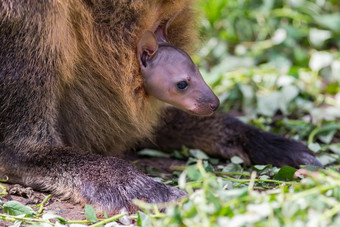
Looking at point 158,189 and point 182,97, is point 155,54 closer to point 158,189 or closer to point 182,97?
point 182,97

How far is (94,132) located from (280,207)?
1629 mm

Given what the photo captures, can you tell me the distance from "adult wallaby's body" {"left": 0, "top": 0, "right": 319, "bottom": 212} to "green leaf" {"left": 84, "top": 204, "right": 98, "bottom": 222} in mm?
101

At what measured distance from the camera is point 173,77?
3490mm

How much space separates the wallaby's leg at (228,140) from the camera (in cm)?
435

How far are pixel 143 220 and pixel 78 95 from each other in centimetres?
106

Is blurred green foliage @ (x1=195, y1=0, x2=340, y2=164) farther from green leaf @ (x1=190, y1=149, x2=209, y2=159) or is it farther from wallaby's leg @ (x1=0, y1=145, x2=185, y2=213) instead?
wallaby's leg @ (x1=0, y1=145, x2=185, y2=213)

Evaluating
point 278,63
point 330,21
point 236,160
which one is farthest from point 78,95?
point 330,21

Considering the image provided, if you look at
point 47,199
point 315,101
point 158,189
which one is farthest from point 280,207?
point 315,101

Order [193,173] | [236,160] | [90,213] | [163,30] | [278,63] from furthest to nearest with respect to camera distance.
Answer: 1. [278,63]
2. [236,160]
3. [163,30]
4. [90,213]
5. [193,173]

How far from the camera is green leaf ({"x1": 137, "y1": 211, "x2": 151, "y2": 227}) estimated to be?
280cm

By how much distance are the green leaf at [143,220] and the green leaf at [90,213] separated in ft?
0.84

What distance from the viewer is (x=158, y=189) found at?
130 inches

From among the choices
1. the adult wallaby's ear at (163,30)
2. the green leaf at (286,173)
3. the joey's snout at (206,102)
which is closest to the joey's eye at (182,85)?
the joey's snout at (206,102)

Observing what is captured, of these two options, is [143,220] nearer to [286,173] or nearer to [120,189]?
[120,189]
